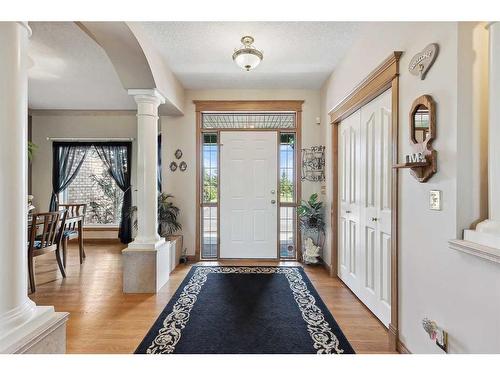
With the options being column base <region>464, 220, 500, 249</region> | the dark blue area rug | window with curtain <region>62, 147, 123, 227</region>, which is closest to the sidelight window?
the dark blue area rug

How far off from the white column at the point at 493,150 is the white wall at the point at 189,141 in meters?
2.88

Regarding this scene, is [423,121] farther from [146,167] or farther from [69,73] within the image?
[69,73]

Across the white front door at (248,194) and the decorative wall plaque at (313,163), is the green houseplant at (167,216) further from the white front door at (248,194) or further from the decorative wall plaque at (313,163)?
the decorative wall plaque at (313,163)

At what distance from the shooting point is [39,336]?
1084 mm

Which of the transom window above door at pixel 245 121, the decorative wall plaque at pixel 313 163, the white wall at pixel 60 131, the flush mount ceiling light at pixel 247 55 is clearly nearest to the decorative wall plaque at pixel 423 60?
the flush mount ceiling light at pixel 247 55

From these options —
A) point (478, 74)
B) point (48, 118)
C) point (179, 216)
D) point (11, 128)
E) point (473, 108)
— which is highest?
point (48, 118)

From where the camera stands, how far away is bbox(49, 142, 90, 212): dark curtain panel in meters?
5.45

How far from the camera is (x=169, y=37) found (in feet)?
8.81

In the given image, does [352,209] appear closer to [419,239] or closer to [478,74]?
[419,239]

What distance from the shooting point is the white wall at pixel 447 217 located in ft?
4.07

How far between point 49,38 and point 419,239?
3.79m

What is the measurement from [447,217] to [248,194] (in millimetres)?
2967

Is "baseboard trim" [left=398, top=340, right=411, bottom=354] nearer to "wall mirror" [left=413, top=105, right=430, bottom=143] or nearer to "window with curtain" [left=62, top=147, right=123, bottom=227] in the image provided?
"wall mirror" [left=413, top=105, right=430, bottom=143]
